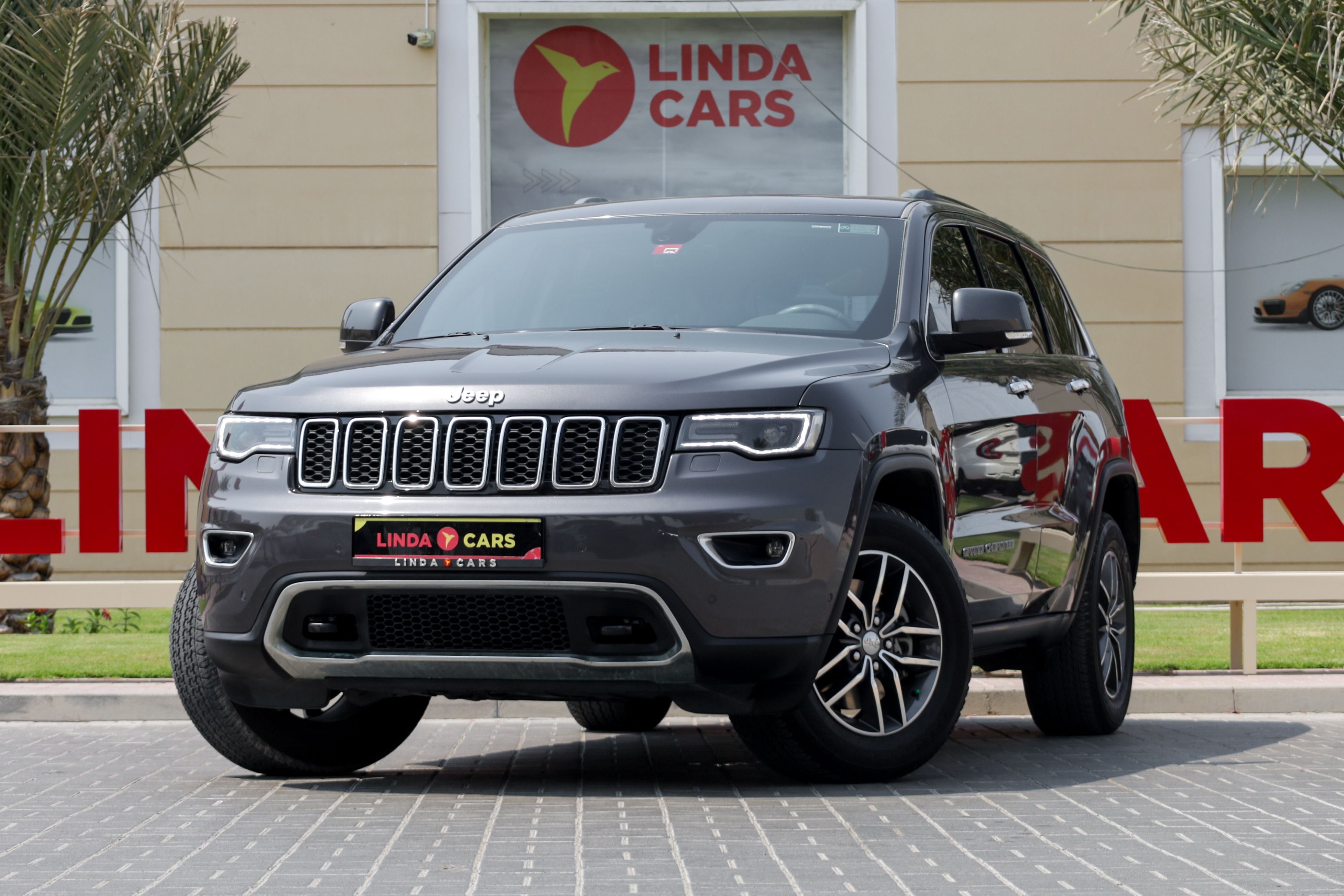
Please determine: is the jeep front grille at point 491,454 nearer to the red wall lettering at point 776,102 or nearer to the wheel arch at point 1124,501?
the wheel arch at point 1124,501

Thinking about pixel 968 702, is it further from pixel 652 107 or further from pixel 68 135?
pixel 652 107

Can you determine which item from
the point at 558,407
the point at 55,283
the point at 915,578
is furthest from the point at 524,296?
the point at 55,283

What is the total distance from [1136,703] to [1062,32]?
9259 millimetres

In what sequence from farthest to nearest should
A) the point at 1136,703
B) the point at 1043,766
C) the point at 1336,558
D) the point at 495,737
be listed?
the point at 1336,558 < the point at 1136,703 < the point at 495,737 < the point at 1043,766

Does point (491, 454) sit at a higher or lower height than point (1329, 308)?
lower

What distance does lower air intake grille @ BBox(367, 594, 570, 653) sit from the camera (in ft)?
17.9

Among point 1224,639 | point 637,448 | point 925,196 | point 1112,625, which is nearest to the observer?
point 637,448

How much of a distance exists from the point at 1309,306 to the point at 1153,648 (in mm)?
7292

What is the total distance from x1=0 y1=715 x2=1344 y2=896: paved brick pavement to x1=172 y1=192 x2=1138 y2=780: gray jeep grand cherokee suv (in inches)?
13.6

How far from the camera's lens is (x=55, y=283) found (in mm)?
13266

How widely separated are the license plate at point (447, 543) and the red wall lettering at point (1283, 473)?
5.45 meters

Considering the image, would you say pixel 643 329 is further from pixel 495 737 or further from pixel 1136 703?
pixel 1136 703

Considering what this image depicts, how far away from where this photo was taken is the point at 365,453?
564 cm

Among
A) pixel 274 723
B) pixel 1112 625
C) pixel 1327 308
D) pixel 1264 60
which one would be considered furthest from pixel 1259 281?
pixel 274 723
